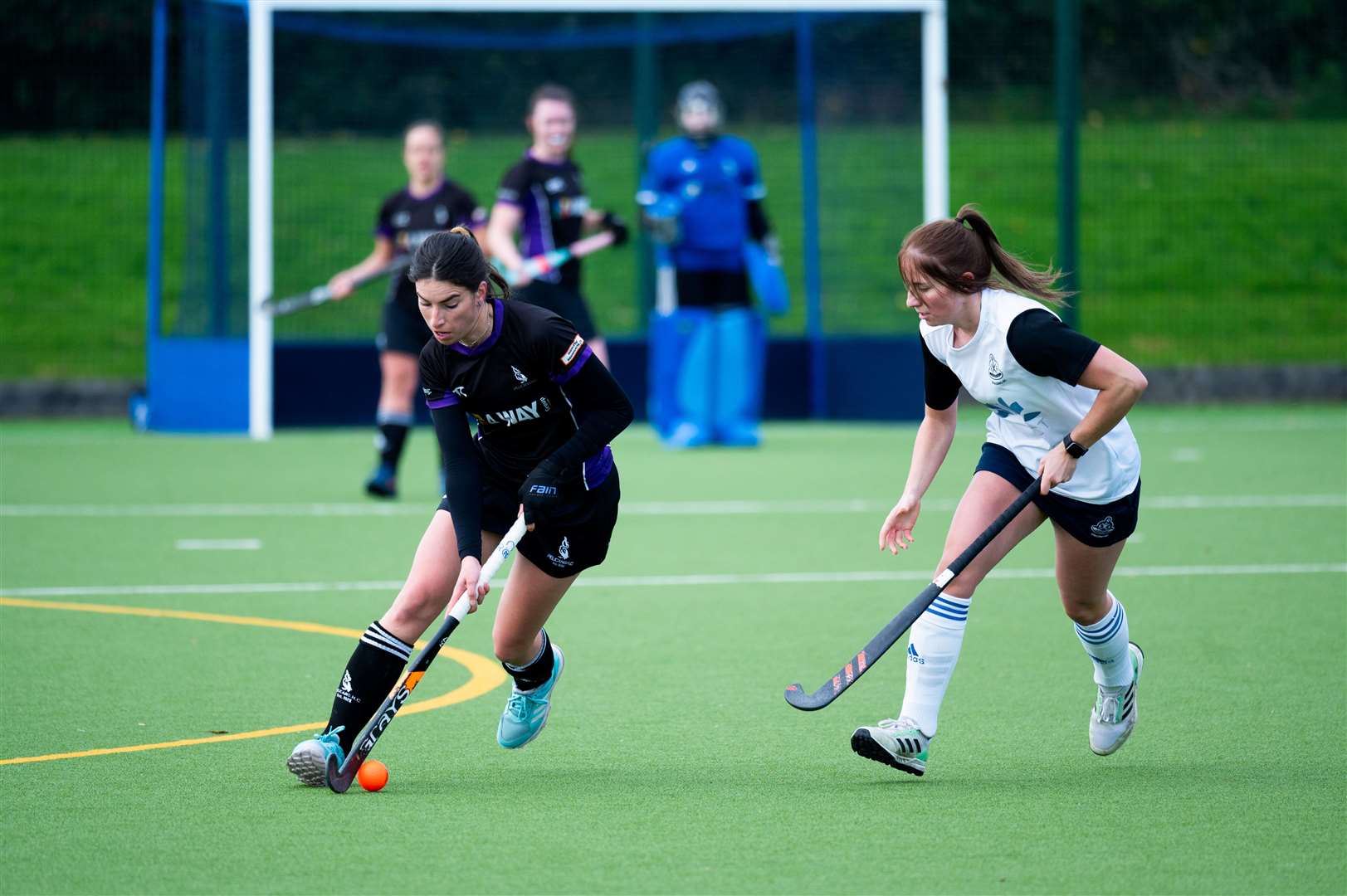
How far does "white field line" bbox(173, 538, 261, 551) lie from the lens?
25.5 ft

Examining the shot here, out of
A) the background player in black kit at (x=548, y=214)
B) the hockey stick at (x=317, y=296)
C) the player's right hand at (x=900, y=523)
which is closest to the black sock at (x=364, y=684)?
the player's right hand at (x=900, y=523)

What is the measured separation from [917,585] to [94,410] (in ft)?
29.2

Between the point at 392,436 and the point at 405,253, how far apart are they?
0.90m

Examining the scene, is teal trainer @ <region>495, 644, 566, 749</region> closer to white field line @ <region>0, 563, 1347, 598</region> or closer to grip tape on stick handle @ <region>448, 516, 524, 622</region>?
grip tape on stick handle @ <region>448, 516, 524, 622</region>

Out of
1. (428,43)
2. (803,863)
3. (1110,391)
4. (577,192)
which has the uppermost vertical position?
(428,43)

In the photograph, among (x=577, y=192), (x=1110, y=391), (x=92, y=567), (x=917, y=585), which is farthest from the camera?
(x=577, y=192)

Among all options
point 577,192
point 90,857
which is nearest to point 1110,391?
point 90,857

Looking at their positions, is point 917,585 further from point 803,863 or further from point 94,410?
point 94,410

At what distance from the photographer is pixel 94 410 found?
46.2 feet

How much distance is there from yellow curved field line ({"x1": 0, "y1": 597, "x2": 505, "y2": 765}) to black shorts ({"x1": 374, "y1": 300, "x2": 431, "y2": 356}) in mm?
2675

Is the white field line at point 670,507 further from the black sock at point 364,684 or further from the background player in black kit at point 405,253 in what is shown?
the black sock at point 364,684

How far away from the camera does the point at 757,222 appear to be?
11.6m

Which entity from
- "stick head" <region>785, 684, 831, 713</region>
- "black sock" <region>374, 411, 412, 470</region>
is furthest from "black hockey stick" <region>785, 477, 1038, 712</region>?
"black sock" <region>374, 411, 412, 470</region>

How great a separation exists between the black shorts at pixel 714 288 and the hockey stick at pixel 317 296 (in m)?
2.17
